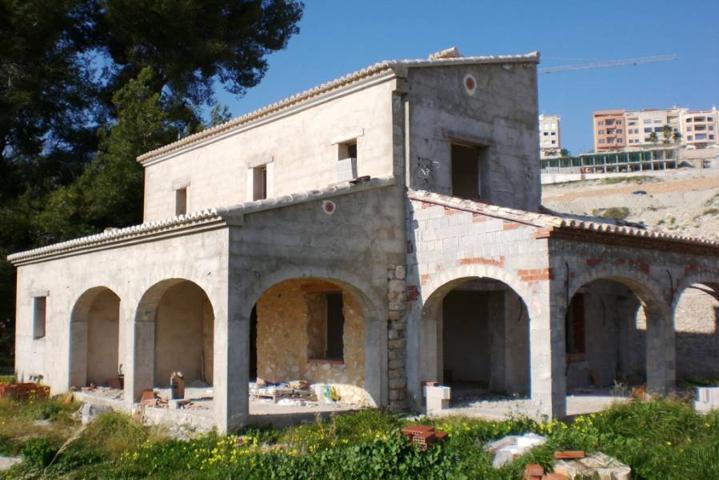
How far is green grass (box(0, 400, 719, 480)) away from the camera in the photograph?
8.47m

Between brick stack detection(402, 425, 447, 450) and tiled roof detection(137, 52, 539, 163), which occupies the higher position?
tiled roof detection(137, 52, 539, 163)

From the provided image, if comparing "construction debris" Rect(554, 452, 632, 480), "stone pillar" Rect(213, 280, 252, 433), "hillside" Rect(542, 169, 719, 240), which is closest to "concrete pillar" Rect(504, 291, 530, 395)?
"stone pillar" Rect(213, 280, 252, 433)

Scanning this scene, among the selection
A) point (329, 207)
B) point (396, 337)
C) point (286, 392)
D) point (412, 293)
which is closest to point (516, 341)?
point (412, 293)

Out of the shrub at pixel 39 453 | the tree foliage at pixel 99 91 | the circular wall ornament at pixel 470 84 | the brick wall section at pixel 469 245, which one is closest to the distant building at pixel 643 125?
the tree foliage at pixel 99 91

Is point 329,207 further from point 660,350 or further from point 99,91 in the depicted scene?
point 99,91

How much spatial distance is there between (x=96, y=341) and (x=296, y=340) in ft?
16.5

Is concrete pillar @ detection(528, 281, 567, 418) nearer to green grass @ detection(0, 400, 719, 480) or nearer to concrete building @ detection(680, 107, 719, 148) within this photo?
green grass @ detection(0, 400, 719, 480)

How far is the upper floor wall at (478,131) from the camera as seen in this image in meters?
14.6

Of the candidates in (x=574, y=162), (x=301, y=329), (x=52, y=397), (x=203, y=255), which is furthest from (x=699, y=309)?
(x=574, y=162)

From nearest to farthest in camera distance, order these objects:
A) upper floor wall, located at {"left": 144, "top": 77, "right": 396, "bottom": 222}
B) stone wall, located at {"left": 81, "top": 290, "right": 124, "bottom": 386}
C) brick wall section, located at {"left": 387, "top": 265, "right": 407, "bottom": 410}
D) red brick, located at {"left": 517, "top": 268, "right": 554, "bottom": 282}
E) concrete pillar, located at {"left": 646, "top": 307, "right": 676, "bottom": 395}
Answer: red brick, located at {"left": 517, "top": 268, "right": 554, "bottom": 282}
concrete pillar, located at {"left": 646, "top": 307, "right": 676, "bottom": 395}
brick wall section, located at {"left": 387, "top": 265, "right": 407, "bottom": 410}
upper floor wall, located at {"left": 144, "top": 77, "right": 396, "bottom": 222}
stone wall, located at {"left": 81, "top": 290, "right": 124, "bottom": 386}

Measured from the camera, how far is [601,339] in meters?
17.4

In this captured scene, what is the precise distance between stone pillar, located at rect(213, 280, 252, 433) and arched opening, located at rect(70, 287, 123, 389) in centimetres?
587

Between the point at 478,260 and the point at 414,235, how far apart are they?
1700mm

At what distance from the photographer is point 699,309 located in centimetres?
2088
